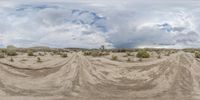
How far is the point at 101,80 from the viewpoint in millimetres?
38469

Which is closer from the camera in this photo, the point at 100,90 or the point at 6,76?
the point at 100,90

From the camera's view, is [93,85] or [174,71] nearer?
[93,85]

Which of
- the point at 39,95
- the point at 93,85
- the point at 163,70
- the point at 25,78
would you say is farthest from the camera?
the point at 163,70

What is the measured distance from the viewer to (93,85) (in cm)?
3681

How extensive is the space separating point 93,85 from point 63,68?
5.90 m

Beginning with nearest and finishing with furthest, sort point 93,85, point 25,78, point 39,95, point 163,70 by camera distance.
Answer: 1. point 39,95
2. point 93,85
3. point 25,78
4. point 163,70

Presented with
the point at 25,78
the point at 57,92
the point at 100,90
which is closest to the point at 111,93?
the point at 100,90

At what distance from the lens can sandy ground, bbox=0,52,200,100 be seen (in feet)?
111

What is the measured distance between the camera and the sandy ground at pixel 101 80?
1336 inches

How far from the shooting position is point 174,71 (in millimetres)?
41250

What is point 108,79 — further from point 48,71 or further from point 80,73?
point 48,71

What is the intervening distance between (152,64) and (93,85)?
9.20m

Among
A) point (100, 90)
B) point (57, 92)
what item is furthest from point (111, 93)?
point (57, 92)

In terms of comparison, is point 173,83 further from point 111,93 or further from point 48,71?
point 48,71
